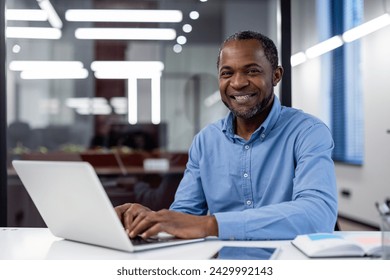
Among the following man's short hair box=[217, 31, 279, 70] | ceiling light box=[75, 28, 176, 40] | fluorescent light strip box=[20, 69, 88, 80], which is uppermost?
ceiling light box=[75, 28, 176, 40]

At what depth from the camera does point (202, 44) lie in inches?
121

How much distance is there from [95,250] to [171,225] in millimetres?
152

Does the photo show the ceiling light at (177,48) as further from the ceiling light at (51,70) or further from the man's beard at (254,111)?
the man's beard at (254,111)

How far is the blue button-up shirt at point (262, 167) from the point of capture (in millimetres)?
1263

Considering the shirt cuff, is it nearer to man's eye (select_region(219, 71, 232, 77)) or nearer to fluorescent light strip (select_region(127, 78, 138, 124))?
man's eye (select_region(219, 71, 232, 77))

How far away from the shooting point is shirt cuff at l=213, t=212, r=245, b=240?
1078 millimetres

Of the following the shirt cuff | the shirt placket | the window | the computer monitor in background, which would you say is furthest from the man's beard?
the computer monitor in background

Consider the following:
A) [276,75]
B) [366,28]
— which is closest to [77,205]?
[276,75]

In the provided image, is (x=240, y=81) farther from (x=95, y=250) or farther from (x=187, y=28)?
(x=187, y=28)

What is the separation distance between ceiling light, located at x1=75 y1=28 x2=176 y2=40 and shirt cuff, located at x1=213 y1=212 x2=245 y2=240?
6.04ft

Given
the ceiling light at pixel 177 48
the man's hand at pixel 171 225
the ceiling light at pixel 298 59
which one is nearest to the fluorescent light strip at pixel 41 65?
the ceiling light at pixel 177 48

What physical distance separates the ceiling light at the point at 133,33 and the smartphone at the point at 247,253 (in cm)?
194
